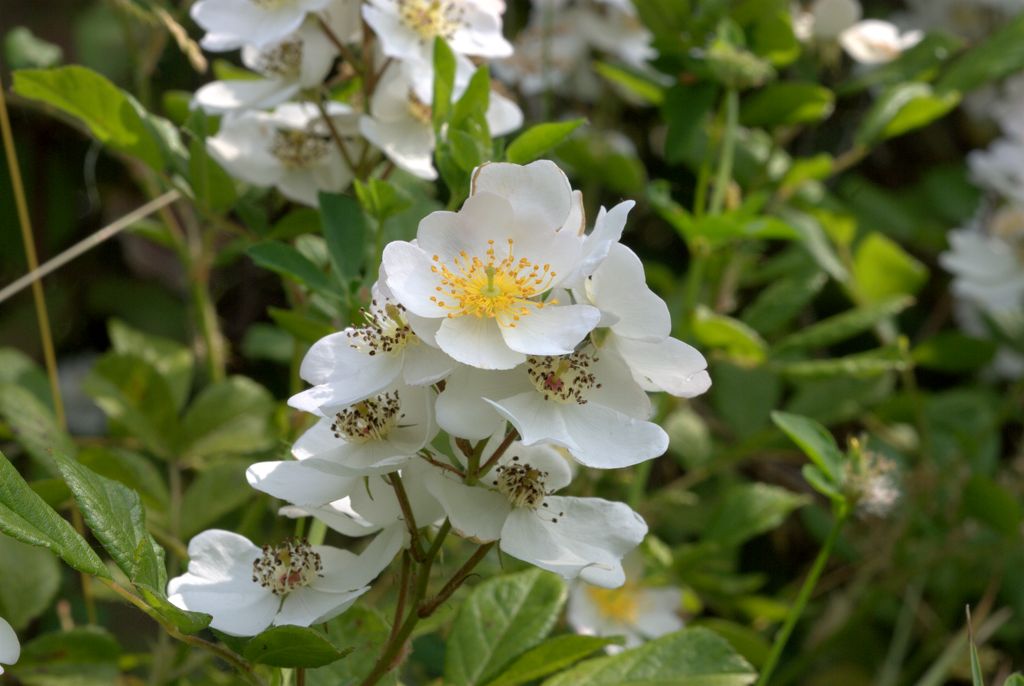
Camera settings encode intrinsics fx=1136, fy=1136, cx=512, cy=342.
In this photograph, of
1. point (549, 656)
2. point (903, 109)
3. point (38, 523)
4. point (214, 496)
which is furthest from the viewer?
point (903, 109)

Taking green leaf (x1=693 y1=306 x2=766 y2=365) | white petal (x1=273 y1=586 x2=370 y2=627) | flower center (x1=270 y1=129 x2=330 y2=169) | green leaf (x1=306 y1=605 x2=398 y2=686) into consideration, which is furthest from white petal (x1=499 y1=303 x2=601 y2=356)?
green leaf (x1=693 y1=306 x2=766 y2=365)

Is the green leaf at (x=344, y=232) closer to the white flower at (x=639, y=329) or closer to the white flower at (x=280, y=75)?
the white flower at (x=280, y=75)

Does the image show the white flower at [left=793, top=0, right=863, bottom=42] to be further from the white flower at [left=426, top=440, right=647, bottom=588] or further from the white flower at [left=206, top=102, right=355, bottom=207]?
the white flower at [left=426, top=440, right=647, bottom=588]

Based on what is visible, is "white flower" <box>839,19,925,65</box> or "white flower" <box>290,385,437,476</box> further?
"white flower" <box>839,19,925,65</box>

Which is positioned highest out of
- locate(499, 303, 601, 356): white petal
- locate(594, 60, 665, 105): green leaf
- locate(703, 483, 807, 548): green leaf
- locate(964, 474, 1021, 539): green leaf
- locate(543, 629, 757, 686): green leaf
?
locate(499, 303, 601, 356): white petal

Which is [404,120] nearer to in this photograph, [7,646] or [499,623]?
[499,623]

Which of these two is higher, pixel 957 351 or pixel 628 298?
pixel 628 298

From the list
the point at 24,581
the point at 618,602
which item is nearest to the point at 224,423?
the point at 24,581
